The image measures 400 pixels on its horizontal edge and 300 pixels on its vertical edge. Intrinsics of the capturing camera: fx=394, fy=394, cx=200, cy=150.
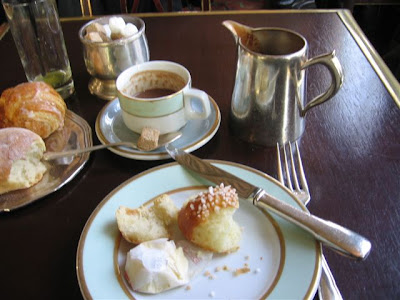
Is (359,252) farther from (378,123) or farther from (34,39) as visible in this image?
(34,39)

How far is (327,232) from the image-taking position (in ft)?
1.74

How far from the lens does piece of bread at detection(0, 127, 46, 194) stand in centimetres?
65

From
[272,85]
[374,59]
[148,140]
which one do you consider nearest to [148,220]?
[148,140]

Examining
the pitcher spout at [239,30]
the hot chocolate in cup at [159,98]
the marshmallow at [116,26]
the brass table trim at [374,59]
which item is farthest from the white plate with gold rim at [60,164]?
the brass table trim at [374,59]

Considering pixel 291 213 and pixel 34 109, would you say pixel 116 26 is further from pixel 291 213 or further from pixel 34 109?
pixel 291 213

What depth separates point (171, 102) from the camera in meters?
0.74

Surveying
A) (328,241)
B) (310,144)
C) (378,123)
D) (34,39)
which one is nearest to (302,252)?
(328,241)

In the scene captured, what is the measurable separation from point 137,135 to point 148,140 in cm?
7

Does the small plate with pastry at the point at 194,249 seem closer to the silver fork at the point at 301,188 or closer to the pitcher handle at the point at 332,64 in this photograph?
the silver fork at the point at 301,188

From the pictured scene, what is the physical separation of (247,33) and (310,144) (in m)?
0.25

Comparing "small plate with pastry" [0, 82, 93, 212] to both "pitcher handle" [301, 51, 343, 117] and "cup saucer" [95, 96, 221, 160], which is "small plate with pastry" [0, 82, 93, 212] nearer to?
"cup saucer" [95, 96, 221, 160]

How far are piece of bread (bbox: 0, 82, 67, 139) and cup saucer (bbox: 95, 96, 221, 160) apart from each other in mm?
88

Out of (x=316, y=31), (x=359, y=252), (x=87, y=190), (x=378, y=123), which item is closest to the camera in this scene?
(x=359, y=252)

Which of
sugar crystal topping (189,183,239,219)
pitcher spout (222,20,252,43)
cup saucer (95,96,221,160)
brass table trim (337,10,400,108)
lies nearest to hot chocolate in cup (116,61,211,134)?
cup saucer (95,96,221,160)
